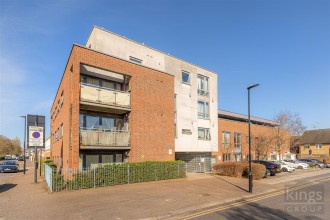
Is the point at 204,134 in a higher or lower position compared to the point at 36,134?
lower

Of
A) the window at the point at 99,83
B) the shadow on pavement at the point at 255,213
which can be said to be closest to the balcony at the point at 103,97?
the window at the point at 99,83

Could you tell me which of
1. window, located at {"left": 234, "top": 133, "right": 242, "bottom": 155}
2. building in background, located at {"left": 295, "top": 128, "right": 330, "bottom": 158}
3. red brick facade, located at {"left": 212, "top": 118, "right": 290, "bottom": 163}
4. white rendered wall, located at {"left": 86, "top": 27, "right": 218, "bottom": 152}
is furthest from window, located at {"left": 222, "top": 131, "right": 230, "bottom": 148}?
building in background, located at {"left": 295, "top": 128, "right": 330, "bottom": 158}

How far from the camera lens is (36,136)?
18.3 meters

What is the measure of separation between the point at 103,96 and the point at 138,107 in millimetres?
3054

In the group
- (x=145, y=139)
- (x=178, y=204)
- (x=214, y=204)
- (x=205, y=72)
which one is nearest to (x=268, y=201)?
(x=214, y=204)

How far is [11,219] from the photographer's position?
332 inches

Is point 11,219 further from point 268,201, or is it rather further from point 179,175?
point 179,175

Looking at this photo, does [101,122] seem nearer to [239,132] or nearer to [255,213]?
[255,213]

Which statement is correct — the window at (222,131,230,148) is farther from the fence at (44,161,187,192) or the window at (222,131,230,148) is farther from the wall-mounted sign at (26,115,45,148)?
the wall-mounted sign at (26,115,45,148)

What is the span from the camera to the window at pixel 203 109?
26.9 m

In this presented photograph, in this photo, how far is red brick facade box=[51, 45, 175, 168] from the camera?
15648mm

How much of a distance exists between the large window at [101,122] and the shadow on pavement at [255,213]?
10611 mm

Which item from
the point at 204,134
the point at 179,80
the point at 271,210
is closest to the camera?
the point at 271,210

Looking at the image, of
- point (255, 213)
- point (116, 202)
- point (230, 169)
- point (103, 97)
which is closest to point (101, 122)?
point (103, 97)
